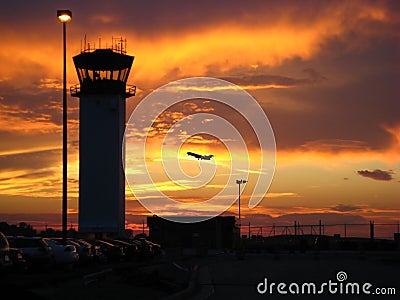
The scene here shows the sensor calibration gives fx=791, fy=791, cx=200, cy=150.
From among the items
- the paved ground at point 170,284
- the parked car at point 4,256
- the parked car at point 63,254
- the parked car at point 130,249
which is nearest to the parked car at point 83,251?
the parked car at point 63,254

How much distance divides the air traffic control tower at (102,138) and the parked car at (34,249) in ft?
139

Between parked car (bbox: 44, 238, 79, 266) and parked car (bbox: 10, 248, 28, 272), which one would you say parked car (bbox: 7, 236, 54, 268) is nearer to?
parked car (bbox: 44, 238, 79, 266)

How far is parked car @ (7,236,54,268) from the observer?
32.4 m

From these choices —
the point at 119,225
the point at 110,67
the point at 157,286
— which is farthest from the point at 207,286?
the point at 110,67

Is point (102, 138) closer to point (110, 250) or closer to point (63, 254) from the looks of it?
point (110, 250)

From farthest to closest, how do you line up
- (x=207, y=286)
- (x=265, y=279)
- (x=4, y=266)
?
(x=265, y=279)
(x=207, y=286)
(x=4, y=266)

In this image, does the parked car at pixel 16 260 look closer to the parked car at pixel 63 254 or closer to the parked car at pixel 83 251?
the parked car at pixel 63 254

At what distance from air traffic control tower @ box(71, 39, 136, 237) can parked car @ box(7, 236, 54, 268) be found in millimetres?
42382

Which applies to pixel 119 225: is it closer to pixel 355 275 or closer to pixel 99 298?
pixel 355 275

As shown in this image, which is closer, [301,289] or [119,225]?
[301,289]

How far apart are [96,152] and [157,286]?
2062 inches

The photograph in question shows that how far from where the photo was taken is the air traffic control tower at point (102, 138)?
251 feet

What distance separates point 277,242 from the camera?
9038cm

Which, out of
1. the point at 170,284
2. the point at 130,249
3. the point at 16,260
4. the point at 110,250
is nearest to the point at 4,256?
the point at 16,260
